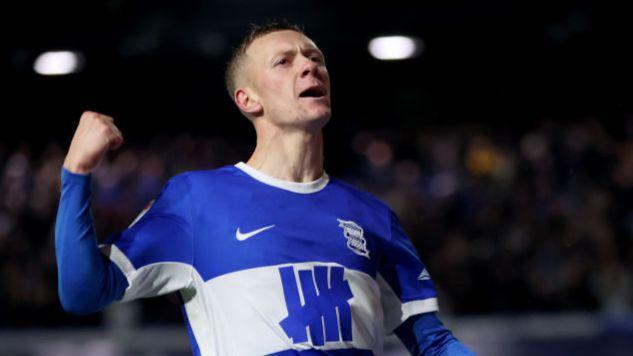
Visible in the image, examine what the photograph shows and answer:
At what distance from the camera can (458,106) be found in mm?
12383

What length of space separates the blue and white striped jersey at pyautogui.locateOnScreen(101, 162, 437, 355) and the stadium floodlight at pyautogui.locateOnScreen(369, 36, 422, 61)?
10211 millimetres

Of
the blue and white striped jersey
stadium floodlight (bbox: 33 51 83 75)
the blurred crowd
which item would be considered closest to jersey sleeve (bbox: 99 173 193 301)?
the blue and white striped jersey

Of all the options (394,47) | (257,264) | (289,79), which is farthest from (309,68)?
(394,47)

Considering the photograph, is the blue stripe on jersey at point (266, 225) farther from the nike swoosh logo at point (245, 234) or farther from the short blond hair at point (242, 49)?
the short blond hair at point (242, 49)

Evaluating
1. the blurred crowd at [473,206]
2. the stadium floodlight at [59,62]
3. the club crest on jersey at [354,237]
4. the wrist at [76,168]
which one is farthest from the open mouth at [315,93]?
the stadium floodlight at [59,62]

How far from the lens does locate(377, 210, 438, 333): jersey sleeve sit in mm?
2928

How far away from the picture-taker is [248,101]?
10.1 ft

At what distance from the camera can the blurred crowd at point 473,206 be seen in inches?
348

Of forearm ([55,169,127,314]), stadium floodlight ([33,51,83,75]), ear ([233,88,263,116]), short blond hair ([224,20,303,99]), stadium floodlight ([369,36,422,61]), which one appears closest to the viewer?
forearm ([55,169,127,314])

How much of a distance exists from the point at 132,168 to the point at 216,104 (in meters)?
3.18

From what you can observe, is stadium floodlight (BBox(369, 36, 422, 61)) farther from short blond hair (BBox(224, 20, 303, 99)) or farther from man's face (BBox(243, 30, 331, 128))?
man's face (BBox(243, 30, 331, 128))

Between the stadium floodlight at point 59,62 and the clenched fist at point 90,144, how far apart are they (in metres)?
11.3

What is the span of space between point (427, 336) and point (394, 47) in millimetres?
10306

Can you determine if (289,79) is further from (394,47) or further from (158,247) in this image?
(394,47)
